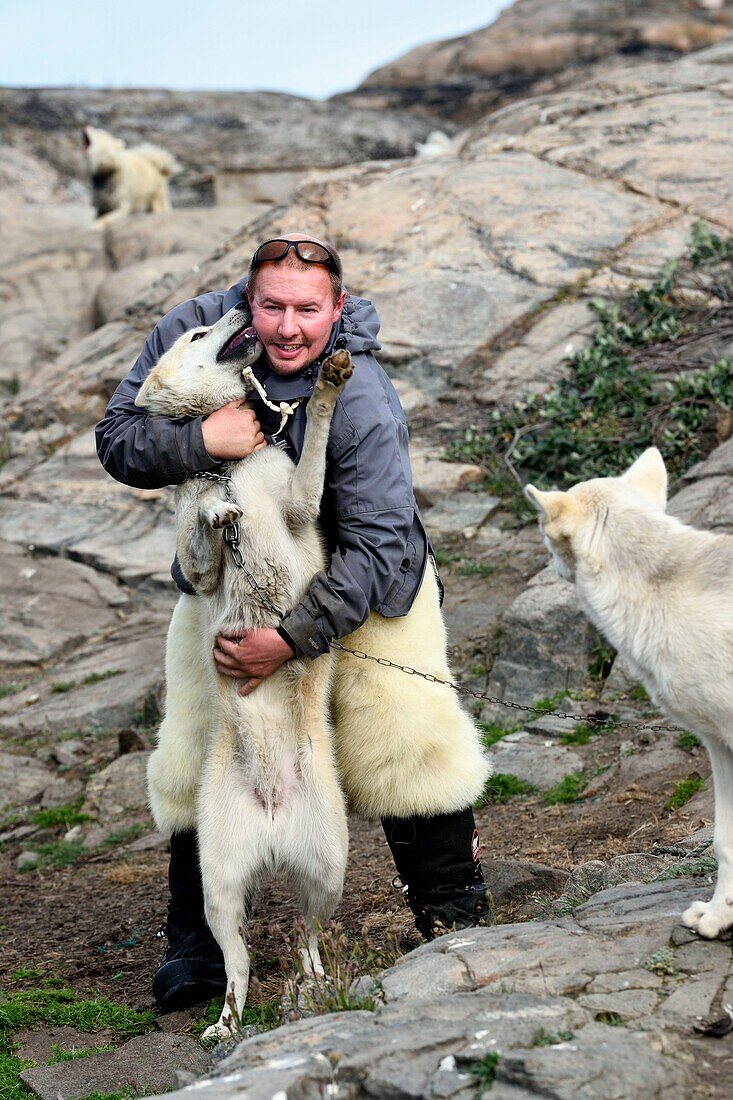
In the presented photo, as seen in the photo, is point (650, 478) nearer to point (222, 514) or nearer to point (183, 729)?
point (222, 514)

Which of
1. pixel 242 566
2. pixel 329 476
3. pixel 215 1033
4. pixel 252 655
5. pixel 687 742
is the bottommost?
pixel 215 1033

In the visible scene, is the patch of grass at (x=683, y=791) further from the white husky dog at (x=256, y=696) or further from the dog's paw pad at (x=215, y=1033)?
the dog's paw pad at (x=215, y=1033)

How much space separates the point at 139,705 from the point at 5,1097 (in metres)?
4.46

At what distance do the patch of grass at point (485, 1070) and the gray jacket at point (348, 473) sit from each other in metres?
1.63

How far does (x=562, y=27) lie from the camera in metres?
28.3

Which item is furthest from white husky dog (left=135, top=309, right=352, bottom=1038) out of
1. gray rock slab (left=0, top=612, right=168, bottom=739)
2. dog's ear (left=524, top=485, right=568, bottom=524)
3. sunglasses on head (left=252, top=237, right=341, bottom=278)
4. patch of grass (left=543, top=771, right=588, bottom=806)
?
gray rock slab (left=0, top=612, right=168, bottom=739)

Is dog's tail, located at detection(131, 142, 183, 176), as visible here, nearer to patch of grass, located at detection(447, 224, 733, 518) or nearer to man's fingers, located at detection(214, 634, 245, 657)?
patch of grass, located at detection(447, 224, 733, 518)

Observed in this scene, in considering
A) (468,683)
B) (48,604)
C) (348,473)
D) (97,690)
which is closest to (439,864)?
(348,473)

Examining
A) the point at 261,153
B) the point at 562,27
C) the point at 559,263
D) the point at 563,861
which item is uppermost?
the point at 562,27

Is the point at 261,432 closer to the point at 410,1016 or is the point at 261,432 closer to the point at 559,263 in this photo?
the point at 410,1016

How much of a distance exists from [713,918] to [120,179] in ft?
61.8

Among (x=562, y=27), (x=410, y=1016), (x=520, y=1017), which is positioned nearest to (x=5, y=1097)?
(x=410, y=1016)

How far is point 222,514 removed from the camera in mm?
4074

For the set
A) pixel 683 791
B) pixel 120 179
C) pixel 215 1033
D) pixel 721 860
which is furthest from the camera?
pixel 120 179
